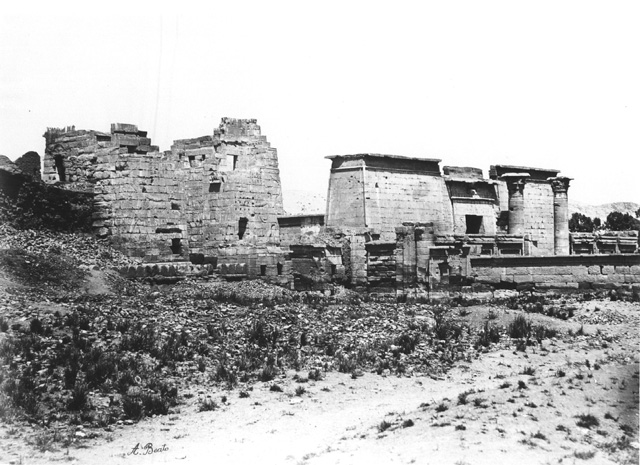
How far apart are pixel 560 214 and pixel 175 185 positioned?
19.2 metres

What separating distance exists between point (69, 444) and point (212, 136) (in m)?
16.6

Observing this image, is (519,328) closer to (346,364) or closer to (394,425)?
(346,364)

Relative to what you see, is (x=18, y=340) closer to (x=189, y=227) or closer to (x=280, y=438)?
(x=280, y=438)

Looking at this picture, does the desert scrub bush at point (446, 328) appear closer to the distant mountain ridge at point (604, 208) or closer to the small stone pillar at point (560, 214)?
the small stone pillar at point (560, 214)

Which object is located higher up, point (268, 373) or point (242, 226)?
point (242, 226)

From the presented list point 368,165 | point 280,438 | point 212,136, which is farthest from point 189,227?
point 280,438

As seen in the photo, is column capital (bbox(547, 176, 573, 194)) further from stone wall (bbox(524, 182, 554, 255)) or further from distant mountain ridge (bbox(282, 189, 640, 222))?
distant mountain ridge (bbox(282, 189, 640, 222))

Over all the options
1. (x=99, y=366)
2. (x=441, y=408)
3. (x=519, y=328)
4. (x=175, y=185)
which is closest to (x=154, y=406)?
(x=99, y=366)

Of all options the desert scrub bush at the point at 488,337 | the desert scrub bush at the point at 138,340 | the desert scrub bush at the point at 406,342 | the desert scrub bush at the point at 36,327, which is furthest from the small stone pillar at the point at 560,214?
the desert scrub bush at the point at 36,327

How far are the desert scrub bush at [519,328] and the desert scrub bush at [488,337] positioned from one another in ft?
0.93

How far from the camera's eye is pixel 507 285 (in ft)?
70.0

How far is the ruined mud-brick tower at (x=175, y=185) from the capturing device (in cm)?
2150
